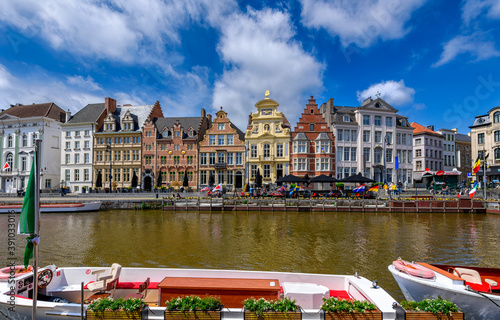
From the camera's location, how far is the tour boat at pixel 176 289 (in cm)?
609

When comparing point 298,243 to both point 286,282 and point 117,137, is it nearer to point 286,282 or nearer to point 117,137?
point 286,282

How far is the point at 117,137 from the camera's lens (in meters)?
54.7

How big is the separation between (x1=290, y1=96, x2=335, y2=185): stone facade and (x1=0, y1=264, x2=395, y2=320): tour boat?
4029 cm

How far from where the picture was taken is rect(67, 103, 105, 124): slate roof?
56500 millimetres

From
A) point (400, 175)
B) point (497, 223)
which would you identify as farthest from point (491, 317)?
point (400, 175)

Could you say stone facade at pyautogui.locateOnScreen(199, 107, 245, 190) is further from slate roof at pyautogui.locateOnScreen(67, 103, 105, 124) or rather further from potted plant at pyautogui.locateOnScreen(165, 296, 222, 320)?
potted plant at pyautogui.locateOnScreen(165, 296, 222, 320)

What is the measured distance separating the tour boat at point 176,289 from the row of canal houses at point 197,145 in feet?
126

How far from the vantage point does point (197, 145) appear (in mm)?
51875

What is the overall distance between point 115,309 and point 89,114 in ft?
200

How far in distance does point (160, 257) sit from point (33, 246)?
9051 millimetres

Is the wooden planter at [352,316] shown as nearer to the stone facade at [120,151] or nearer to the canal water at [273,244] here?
the canal water at [273,244]

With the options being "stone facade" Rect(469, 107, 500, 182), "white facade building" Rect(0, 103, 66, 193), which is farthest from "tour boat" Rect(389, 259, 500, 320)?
"white facade building" Rect(0, 103, 66, 193)

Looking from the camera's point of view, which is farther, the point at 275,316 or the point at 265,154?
the point at 265,154

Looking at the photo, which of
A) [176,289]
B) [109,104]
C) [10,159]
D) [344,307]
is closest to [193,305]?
[176,289]
